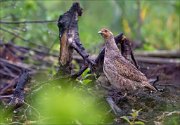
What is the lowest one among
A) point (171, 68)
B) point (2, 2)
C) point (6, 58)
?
point (171, 68)

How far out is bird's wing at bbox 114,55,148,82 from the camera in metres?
4.53

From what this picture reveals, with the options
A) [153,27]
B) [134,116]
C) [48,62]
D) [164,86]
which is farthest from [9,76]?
[153,27]

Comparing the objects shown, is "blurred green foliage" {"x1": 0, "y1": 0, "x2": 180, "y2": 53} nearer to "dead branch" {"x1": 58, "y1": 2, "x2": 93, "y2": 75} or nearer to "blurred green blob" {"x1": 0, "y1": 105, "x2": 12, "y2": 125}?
"dead branch" {"x1": 58, "y1": 2, "x2": 93, "y2": 75}

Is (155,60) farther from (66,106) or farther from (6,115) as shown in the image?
(66,106)

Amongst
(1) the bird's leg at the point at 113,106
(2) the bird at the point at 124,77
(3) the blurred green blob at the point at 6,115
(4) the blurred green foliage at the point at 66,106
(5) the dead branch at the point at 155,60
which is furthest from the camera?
(5) the dead branch at the point at 155,60

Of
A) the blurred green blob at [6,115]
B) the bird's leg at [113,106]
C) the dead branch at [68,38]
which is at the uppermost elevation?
the dead branch at [68,38]

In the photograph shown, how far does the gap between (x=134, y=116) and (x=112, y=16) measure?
771 cm

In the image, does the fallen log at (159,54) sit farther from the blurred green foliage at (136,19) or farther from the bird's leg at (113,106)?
the bird's leg at (113,106)

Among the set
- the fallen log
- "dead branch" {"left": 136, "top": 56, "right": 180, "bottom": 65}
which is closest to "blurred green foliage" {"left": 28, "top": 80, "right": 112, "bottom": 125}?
"dead branch" {"left": 136, "top": 56, "right": 180, "bottom": 65}

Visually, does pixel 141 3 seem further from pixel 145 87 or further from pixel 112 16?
pixel 145 87

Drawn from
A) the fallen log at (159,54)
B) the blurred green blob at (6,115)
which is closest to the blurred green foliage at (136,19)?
the fallen log at (159,54)

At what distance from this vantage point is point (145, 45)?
30.4ft

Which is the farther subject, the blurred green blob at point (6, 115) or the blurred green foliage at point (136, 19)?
the blurred green foliage at point (136, 19)

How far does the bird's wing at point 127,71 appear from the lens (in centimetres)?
453
